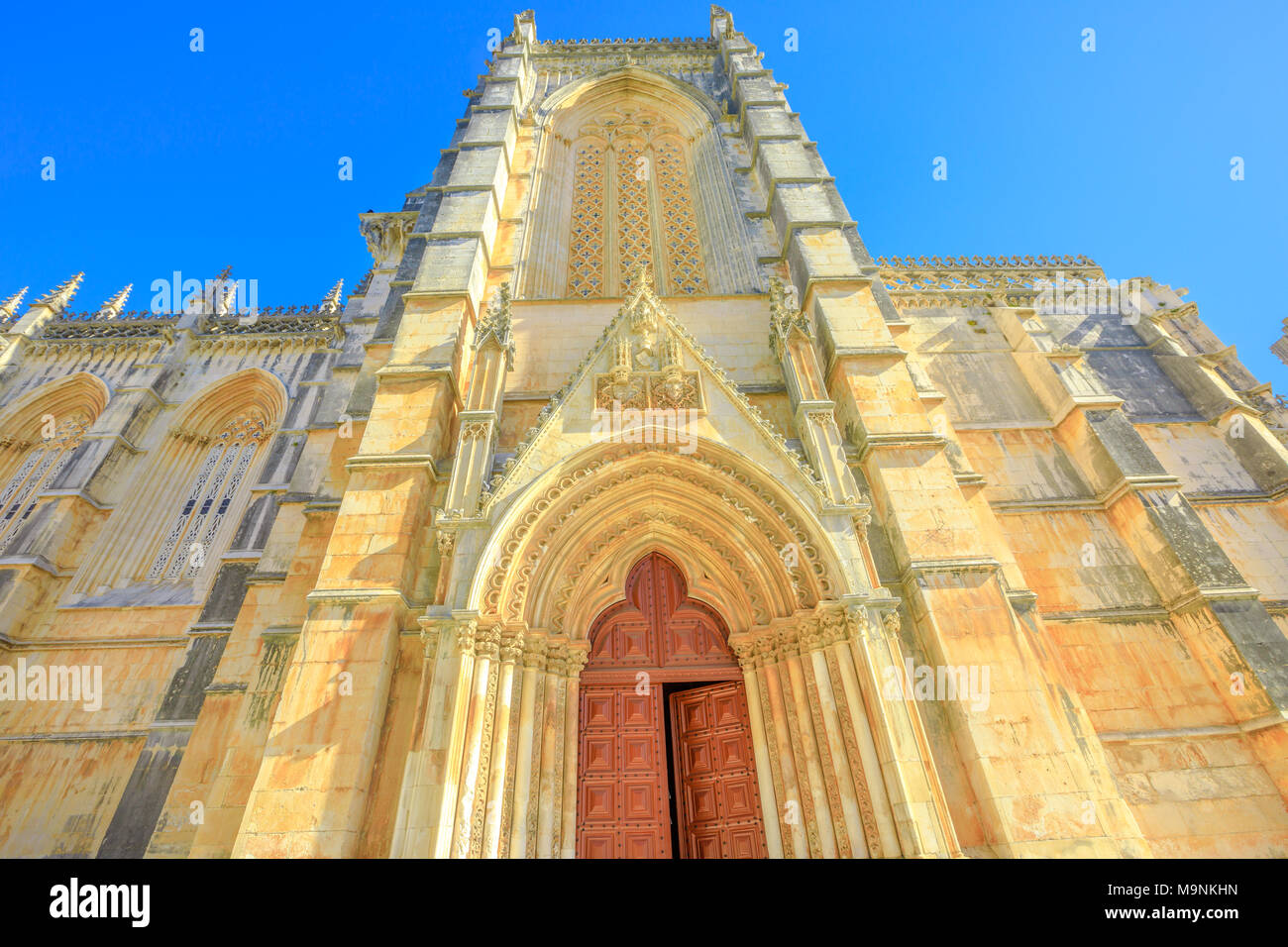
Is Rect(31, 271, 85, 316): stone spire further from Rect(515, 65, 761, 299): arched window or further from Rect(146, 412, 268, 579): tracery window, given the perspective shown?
Rect(515, 65, 761, 299): arched window

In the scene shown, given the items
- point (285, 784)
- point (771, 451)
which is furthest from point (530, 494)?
point (285, 784)

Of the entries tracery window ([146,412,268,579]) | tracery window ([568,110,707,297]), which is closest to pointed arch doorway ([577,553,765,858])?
tracery window ([568,110,707,297])

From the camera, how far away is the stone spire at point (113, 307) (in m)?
20.1

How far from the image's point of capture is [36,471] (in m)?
16.0

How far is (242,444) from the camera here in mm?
16969

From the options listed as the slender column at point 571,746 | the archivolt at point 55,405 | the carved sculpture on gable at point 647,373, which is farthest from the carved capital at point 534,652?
the archivolt at point 55,405

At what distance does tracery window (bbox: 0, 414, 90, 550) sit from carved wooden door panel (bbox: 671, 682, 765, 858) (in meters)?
17.2

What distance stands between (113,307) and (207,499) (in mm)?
11330

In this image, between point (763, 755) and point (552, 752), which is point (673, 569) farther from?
point (552, 752)

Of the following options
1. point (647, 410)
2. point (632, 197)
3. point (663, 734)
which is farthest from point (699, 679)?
point (632, 197)

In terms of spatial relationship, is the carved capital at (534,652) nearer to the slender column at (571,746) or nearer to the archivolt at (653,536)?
the archivolt at (653,536)

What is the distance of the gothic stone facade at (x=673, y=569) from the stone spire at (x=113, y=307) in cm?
794
